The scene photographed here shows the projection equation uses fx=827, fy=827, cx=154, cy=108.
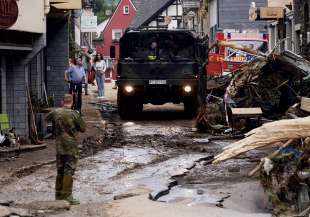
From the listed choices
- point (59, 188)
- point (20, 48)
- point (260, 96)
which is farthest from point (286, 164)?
point (260, 96)

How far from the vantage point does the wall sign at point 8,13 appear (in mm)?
14242

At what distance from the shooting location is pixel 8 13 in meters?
14.5

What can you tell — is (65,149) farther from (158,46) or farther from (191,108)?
(191,108)

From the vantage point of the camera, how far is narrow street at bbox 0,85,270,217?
10.3 meters

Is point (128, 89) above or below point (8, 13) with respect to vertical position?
below

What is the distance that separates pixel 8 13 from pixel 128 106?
902 cm

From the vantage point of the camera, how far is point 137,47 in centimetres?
2312

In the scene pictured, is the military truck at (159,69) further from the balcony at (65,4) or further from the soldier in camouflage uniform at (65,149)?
the soldier in camouflage uniform at (65,149)

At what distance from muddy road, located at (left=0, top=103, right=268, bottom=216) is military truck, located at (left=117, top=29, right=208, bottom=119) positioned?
10.4 ft

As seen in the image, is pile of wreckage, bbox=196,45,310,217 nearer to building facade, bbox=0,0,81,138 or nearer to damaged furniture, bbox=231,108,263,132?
damaged furniture, bbox=231,108,263,132

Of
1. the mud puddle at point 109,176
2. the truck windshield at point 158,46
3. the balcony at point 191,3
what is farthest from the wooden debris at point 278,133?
the balcony at point 191,3

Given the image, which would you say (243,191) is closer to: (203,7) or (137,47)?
(137,47)

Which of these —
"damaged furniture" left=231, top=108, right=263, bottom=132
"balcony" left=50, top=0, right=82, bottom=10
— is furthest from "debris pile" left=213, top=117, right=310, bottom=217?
"balcony" left=50, top=0, right=82, bottom=10

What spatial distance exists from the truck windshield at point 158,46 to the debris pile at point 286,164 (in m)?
13.0
